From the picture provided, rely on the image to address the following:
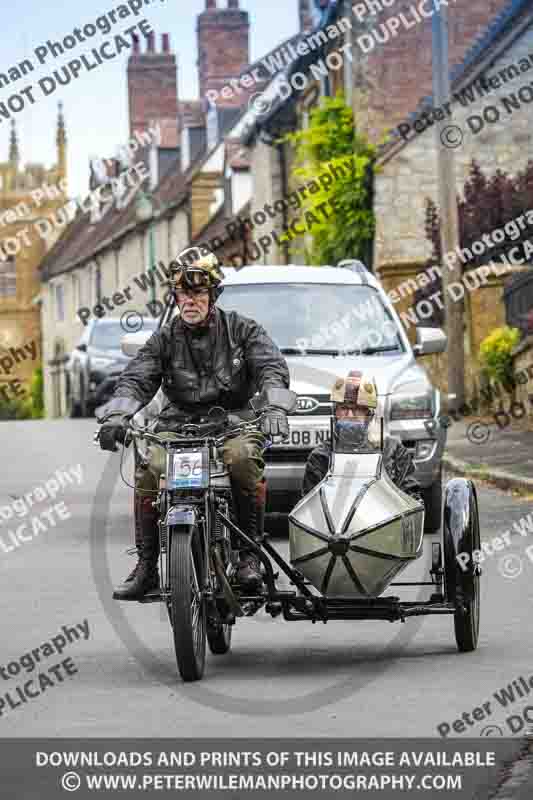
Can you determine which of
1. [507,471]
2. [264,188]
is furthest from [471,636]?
[264,188]

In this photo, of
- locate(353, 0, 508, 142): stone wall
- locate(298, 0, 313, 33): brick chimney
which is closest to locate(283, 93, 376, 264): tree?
locate(353, 0, 508, 142): stone wall

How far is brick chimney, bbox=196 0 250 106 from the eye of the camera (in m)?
64.3

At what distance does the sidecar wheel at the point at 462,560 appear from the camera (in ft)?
25.8

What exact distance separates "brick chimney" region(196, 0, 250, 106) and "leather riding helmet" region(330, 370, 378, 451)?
57240 mm

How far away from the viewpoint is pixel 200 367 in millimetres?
8039

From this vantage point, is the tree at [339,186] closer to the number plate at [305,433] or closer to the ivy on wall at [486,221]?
the ivy on wall at [486,221]

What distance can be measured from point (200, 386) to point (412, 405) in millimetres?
5383

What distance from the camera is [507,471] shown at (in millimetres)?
17422

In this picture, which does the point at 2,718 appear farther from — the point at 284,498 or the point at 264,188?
the point at 264,188

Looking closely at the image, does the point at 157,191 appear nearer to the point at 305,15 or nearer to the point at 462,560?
the point at 305,15

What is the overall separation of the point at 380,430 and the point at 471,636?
1049 millimetres

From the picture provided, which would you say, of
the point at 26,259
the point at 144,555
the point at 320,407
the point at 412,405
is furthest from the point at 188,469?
the point at 26,259

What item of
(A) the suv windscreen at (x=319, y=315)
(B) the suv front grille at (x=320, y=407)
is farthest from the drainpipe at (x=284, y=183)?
(B) the suv front grille at (x=320, y=407)

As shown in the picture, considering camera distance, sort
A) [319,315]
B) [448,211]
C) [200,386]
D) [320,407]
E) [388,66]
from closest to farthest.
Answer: [200,386]
[320,407]
[319,315]
[448,211]
[388,66]
